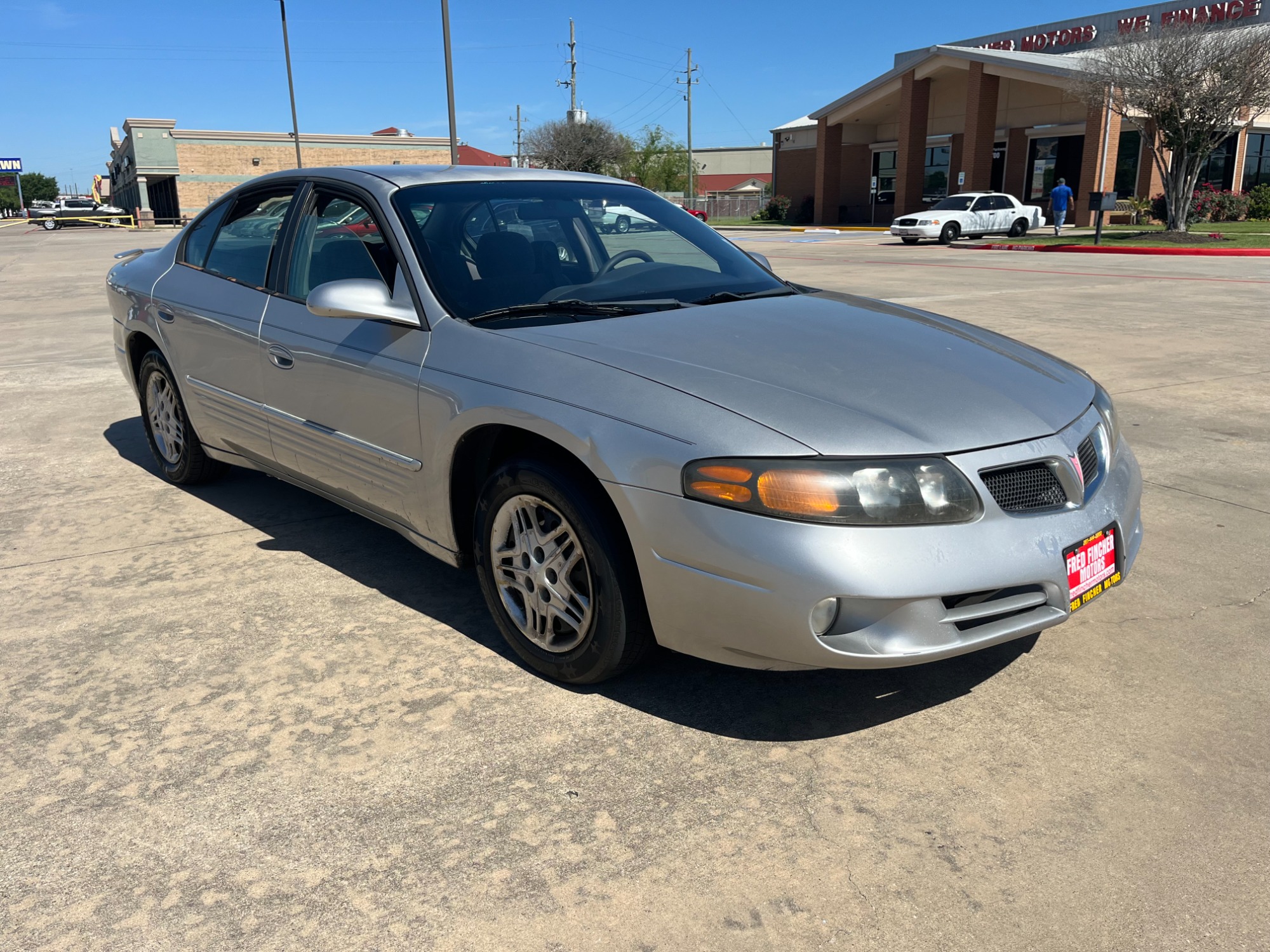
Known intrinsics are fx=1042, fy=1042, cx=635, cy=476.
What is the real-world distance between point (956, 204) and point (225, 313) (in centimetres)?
3093

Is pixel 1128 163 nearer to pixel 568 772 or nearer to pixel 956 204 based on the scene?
pixel 956 204

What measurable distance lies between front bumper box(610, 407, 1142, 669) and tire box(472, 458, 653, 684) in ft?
0.38

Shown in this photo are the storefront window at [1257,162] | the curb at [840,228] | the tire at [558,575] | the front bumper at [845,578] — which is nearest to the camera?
the front bumper at [845,578]

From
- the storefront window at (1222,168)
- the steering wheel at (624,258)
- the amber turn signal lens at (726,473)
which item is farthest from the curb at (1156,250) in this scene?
the amber turn signal lens at (726,473)

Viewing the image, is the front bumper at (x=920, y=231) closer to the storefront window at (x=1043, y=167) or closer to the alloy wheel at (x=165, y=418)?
the storefront window at (x=1043, y=167)

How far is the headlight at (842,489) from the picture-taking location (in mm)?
2621

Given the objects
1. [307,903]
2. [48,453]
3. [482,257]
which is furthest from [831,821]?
[48,453]

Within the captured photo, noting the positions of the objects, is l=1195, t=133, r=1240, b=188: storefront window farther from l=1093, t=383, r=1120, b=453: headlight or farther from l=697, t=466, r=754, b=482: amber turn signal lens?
l=697, t=466, r=754, b=482: amber turn signal lens

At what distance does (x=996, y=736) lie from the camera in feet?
9.68

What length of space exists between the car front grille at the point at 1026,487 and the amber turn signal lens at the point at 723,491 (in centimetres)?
64

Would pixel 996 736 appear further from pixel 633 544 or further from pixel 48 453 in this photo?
pixel 48 453

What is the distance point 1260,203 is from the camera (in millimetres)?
36500

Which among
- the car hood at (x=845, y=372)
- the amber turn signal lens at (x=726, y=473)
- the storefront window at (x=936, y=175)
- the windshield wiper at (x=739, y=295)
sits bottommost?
the amber turn signal lens at (x=726, y=473)

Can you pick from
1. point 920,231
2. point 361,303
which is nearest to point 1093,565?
point 361,303
